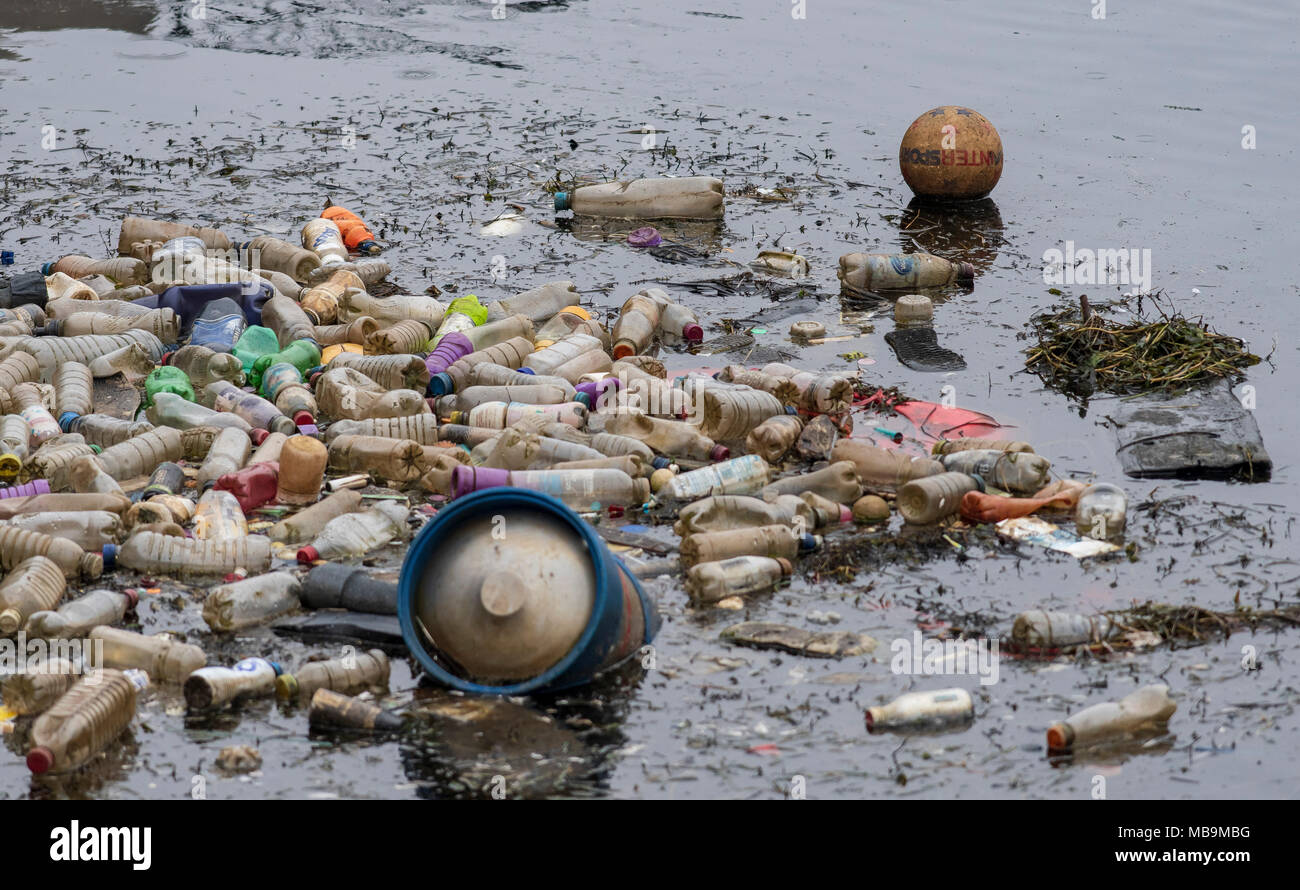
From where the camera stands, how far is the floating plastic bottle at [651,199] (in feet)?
38.8

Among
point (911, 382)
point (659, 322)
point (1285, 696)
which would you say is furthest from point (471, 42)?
point (1285, 696)

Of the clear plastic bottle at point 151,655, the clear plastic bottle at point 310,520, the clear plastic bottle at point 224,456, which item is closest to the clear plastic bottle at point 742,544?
the clear plastic bottle at point 310,520

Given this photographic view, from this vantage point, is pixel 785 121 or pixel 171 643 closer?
pixel 171 643

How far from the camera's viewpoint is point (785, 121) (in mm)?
14344

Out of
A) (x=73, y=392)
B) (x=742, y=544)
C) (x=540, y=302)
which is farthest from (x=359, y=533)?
(x=540, y=302)

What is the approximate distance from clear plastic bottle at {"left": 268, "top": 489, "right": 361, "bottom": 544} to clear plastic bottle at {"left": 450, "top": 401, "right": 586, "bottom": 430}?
1.02 meters

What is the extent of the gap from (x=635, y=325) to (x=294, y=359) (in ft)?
7.11

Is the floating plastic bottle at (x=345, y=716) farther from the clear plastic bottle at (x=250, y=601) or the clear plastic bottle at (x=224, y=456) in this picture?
the clear plastic bottle at (x=224, y=456)

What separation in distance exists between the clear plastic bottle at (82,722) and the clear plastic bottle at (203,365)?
11.0 ft

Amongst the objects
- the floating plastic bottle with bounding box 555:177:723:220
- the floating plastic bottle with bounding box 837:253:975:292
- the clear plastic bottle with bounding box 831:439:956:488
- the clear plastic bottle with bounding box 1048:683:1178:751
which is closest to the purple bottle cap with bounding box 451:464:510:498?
the clear plastic bottle with bounding box 831:439:956:488

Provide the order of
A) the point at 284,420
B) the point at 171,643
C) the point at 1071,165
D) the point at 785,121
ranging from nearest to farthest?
the point at 171,643
the point at 284,420
the point at 1071,165
the point at 785,121

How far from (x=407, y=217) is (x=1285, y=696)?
8049 millimetres

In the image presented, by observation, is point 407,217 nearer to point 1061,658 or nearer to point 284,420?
point 284,420

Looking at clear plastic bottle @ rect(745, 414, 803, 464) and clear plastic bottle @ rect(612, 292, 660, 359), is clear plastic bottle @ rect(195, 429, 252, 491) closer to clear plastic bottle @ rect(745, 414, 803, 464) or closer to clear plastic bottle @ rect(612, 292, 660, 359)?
clear plastic bottle @ rect(612, 292, 660, 359)
